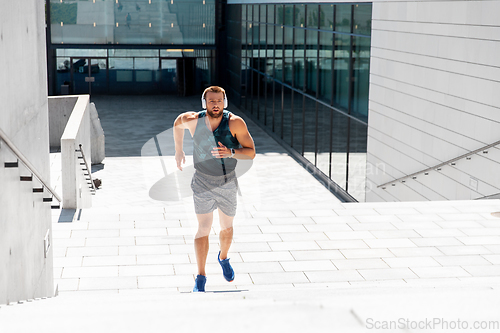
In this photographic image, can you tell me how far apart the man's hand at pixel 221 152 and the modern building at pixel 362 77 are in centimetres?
508

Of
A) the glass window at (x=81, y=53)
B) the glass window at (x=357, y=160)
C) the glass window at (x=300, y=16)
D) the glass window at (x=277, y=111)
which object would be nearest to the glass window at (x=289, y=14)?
the glass window at (x=300, y=16)

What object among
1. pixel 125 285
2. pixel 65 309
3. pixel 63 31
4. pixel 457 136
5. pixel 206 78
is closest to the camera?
pixel 65 309

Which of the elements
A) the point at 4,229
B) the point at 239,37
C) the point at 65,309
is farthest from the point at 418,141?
the point at 239,37

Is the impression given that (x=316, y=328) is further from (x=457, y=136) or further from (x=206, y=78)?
(x=206, y=78)

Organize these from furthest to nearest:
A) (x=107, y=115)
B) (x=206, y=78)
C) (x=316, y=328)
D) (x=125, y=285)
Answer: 1. (x=206, y=78)
2. (x=107, y=115)
3. (x=125, y=285)
4. (x=316, y=328)

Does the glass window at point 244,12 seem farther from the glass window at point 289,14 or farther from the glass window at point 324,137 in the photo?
the glass window at point 324,137

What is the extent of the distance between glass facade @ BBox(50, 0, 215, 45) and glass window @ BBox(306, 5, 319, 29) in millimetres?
15534

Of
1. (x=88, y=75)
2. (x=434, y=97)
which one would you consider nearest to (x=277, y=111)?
(x=434, y=97)

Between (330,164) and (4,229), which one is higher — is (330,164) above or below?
below

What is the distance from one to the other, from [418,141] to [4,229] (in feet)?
27.4

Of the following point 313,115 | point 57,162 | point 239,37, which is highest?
point 239,37

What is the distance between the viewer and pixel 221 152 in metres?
5.07

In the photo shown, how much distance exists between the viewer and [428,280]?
6074mm

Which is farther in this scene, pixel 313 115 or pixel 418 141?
pixel 313 115
